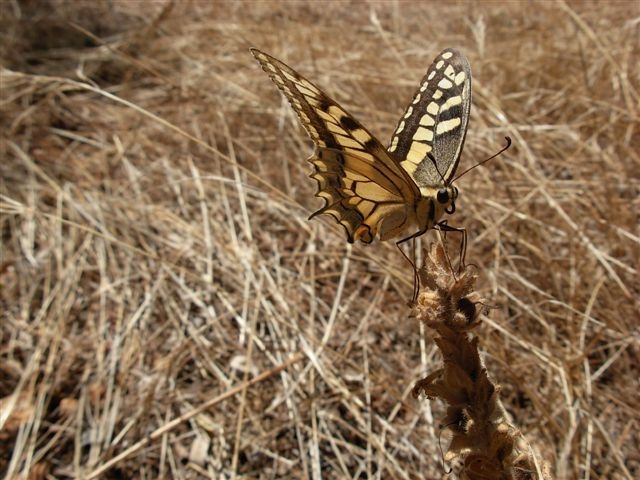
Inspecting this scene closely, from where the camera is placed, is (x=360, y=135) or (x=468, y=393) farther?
(x=360, y=135)

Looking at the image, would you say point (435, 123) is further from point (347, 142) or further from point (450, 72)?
point (347, 142)

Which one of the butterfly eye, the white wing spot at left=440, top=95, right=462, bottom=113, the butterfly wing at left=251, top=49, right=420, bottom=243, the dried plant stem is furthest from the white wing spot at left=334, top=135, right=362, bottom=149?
the dried plant stem

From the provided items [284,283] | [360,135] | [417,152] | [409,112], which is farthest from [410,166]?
[284,283]

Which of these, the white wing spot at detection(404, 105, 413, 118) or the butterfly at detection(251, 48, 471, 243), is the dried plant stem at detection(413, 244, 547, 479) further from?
the white wing spot at detection(404, 105, 413, 118)

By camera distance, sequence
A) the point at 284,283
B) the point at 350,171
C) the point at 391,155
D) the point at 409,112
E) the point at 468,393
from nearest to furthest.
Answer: the point at 468,393 < the point at 391,155 < the point at 350,171 < the point at 409,112 < the point at 284,283

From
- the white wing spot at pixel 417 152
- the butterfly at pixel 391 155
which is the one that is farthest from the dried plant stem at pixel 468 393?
the white wing spot at pixel 417 152

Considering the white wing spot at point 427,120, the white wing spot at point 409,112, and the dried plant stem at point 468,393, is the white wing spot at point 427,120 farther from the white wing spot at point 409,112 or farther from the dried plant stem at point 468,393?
the dried plant stem at point 468,393

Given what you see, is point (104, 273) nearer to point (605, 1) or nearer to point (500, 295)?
point (500, 295)
